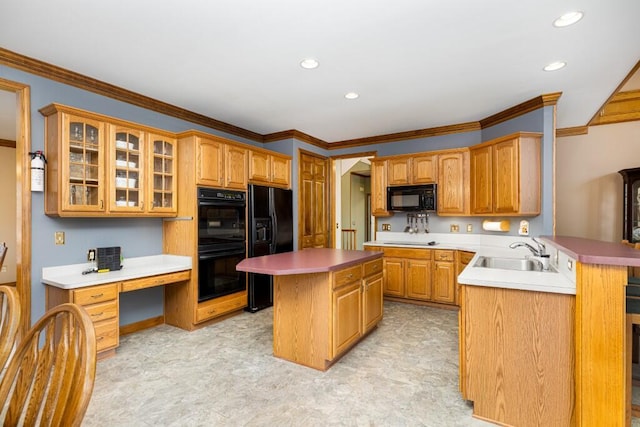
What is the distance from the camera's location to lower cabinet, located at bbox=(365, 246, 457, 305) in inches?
169

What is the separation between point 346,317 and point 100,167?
8.48ft

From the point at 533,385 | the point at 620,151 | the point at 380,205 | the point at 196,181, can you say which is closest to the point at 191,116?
the point at 196,181

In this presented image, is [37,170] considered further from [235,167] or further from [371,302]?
[371,302]

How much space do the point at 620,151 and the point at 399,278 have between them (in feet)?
11.8

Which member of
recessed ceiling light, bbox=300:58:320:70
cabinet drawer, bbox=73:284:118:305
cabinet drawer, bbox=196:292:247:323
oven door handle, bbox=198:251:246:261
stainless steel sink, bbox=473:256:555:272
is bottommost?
cabinet drawer, bbox=196:292:247:323

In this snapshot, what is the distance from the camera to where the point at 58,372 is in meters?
0.89

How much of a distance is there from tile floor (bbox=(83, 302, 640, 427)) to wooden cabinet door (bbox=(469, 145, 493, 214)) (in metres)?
1.66

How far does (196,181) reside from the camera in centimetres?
353

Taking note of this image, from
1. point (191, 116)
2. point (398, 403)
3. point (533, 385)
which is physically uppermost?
point (191, 116)

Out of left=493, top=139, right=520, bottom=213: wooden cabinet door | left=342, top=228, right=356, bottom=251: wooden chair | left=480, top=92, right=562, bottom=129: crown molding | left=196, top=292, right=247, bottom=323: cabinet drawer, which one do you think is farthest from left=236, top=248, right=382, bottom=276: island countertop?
left=342, top=228, right=356, bottom=251: wooden chair

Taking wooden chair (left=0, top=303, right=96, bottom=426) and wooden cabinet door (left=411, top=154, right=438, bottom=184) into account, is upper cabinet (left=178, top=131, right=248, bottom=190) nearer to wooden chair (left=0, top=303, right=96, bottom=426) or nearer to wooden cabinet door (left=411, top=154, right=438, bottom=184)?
wooden cabinet door (left=411, top=154, right=438, bottom=184)

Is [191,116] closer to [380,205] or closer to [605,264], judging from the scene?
[380,205]

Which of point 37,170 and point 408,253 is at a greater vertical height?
point 37,170

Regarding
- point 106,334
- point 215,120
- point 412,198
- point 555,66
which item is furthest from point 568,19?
point 106,334
